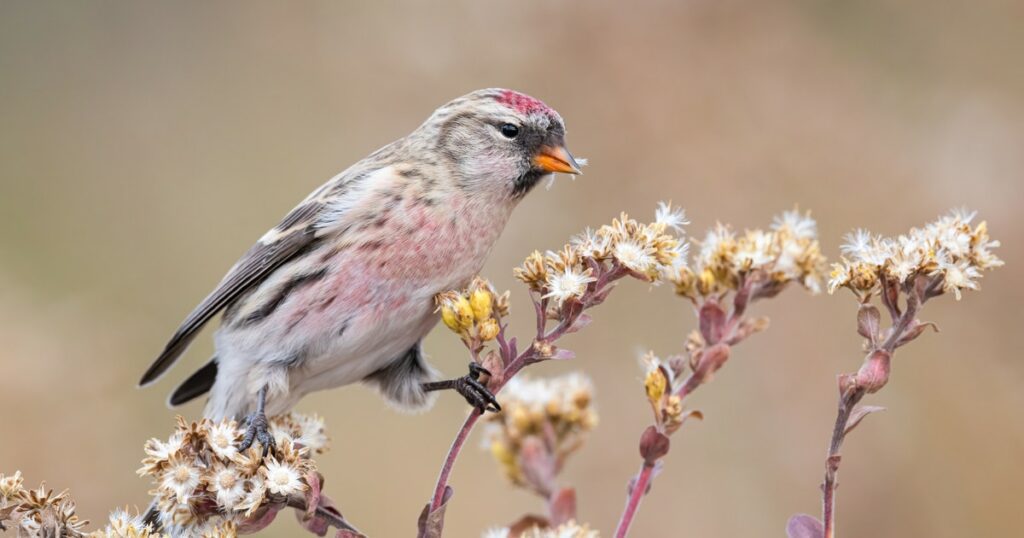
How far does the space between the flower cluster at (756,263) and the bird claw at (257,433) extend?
90cm

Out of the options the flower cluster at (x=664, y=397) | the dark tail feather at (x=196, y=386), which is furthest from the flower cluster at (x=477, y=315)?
the dark tail feather at (x=196, y=386)

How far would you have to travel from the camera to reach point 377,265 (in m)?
2.96

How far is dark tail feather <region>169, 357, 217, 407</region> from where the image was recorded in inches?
134

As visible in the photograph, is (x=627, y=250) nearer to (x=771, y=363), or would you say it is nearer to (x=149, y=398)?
(x=771, y=363)

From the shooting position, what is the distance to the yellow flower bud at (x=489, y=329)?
208 centimetres

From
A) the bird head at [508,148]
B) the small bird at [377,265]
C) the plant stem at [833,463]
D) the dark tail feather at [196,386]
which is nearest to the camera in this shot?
the plant stem at [833,463]

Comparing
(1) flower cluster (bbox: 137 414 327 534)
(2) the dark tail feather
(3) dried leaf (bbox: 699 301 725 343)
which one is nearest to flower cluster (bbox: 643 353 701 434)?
(3) dried leaf (bbox: 699 301 725 343)

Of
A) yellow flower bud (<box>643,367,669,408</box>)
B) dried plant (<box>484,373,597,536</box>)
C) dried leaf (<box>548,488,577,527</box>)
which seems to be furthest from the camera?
dried plant (<box>484,373,597,536</box>)

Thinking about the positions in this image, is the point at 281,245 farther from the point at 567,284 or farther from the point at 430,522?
the point at 430,522

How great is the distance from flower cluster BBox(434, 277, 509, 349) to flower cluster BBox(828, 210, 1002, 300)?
2.04 ft

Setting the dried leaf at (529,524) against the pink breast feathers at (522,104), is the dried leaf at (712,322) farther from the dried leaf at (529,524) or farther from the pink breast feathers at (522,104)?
the pink breast feathers at (522,104)

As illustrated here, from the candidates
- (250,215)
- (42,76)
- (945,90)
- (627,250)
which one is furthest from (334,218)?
(42,76)

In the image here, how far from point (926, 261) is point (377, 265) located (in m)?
1.51

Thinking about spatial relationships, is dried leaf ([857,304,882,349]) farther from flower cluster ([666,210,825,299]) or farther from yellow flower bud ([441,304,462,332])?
yellow flower bud ([441,304,462,332])
